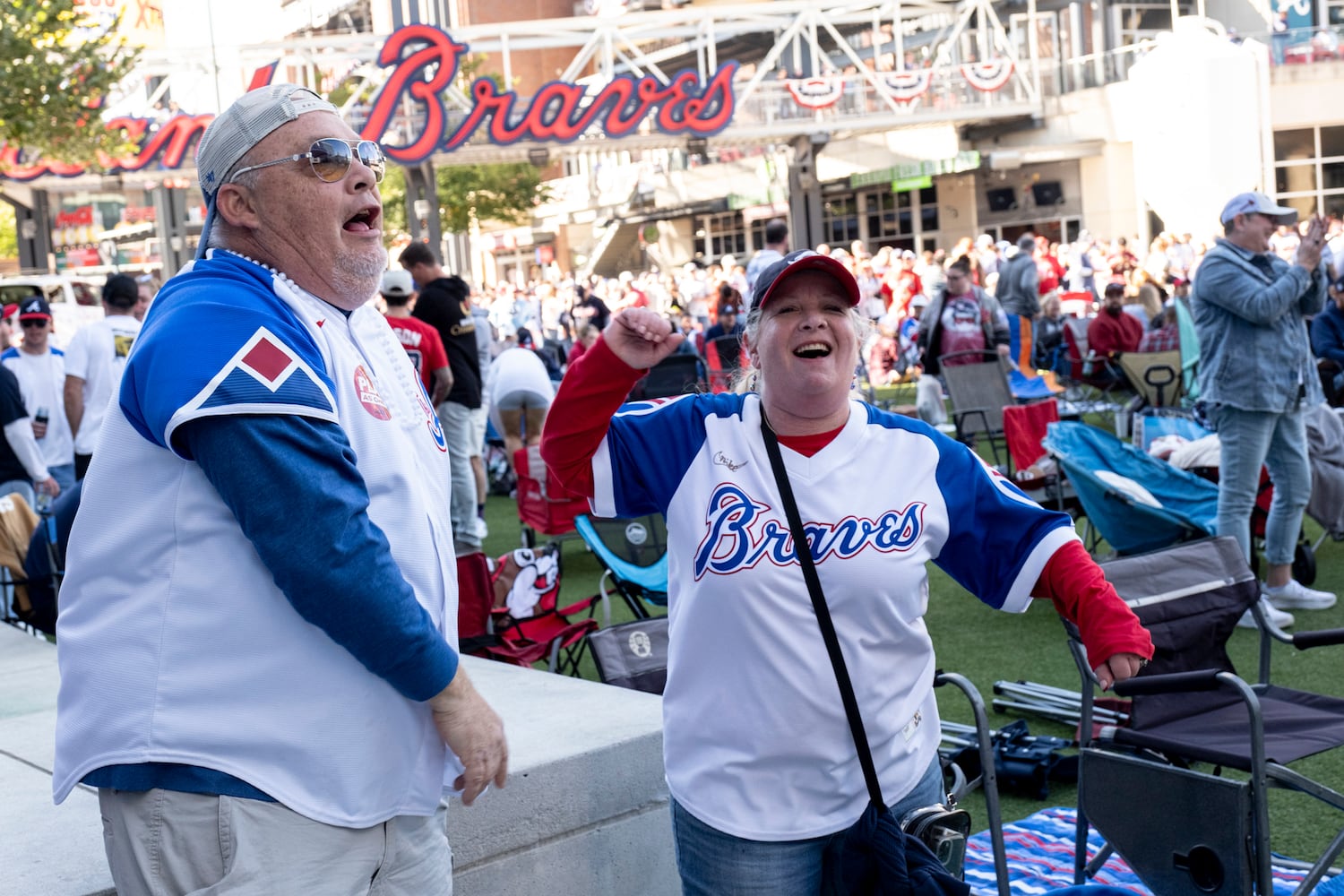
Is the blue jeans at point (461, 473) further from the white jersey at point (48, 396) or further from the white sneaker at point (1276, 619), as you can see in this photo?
the white sneaker at point (1276, 619)

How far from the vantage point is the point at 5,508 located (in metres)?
6.74

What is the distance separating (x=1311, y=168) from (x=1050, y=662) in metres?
32.9

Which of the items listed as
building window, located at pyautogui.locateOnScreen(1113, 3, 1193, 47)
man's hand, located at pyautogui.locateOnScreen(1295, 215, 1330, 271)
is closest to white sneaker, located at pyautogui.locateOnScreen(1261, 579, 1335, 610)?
man's hand, located at pyautogui.locateOnScreen(1295, 215, 1330, 271)

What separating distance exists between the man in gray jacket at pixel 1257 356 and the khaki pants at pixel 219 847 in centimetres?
504

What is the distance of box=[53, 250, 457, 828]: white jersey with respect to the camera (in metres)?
1.85

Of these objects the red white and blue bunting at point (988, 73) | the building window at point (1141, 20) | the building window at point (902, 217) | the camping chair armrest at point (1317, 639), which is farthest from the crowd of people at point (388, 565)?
the building window at point (902, 217)

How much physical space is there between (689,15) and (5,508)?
33647 mm

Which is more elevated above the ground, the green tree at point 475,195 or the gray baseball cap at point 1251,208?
the green tree at point 475,195

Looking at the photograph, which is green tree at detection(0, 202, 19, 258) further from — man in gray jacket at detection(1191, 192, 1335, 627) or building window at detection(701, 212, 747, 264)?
man in gray jacket at detection(1191, 192, 1335, 627)

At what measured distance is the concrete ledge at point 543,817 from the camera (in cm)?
278

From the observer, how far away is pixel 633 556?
6934 millimetres

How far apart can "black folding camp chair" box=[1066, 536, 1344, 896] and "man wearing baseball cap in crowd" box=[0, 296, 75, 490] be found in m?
6.38

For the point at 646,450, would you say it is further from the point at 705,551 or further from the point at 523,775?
the point at 523,775

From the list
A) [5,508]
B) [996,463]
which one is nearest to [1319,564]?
[996,463]
